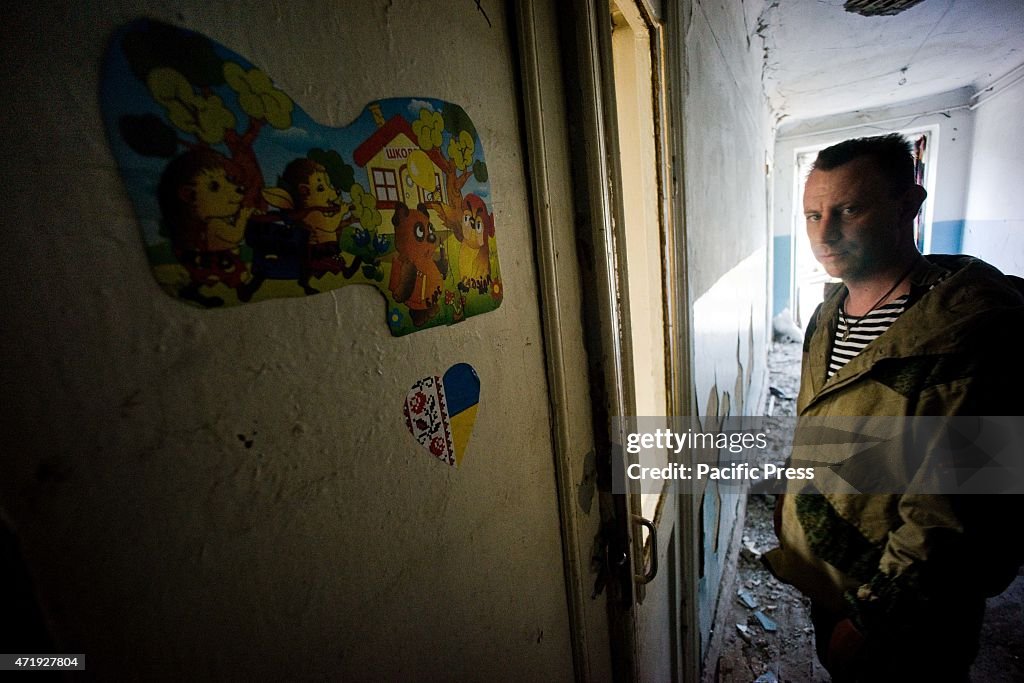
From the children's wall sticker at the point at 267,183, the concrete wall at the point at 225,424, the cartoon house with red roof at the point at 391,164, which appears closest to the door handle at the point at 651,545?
the concrete wall at the point at 225,424

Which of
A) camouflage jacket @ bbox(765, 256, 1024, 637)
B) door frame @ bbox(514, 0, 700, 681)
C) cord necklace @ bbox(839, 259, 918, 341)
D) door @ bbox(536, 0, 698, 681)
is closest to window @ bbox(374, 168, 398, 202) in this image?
door frame @ bbox(514, 0, 700, 681)

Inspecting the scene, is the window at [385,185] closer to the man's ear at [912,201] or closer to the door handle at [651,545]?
the door handle at [651,545]

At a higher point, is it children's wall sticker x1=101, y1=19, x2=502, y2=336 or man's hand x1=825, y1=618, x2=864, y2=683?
children's wall sticker x1=101, y1=19, x2=502, y2=336

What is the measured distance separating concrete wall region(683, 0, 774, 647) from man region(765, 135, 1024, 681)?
420 mm

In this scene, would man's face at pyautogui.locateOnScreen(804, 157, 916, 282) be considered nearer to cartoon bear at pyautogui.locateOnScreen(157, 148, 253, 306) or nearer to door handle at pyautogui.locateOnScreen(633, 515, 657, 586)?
door handle at pyautogui.locateOnScreen(633, 515, 657, 586)

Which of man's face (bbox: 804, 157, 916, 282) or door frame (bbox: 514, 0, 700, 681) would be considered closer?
door frame (bbox: 514, 0, 700, 681)

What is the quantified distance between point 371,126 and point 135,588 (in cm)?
41

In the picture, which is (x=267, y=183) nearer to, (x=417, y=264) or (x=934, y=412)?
(x=417, y=264)

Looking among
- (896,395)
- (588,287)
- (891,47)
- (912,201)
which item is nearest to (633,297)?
(588,287)

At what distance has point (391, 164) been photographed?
42 centimetres

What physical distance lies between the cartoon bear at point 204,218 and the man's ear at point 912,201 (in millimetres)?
2175

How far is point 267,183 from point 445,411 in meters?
0.30

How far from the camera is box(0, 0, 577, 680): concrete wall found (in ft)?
0.70

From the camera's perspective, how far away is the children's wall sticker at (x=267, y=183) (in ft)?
0.83
